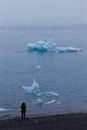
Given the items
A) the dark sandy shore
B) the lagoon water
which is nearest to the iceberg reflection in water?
the lagoon water

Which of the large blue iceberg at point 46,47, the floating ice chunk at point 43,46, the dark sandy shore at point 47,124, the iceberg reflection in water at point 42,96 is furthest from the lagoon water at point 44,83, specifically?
the dark sandy shore at point 47,124

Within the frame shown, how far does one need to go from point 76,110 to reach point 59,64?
30.4 m

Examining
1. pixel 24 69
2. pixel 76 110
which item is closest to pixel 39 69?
pixel 24 69

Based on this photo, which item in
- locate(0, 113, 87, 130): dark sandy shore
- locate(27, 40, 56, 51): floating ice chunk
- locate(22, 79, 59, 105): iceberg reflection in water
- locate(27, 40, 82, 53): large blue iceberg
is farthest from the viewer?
locate(27, 40, 82, 53): large blue iceberg

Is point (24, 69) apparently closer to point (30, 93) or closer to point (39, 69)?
point (39, 69)

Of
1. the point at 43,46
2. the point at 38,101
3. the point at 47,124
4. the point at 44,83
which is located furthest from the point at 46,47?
the point at 47,124

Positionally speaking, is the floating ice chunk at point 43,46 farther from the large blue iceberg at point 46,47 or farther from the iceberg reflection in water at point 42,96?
the iceberg reflection in water at point 42,96

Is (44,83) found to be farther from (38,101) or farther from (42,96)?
(38,101)

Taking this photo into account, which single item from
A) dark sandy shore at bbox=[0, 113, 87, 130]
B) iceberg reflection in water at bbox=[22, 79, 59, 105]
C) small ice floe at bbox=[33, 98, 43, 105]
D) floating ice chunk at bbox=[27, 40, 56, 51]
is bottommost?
dark sandy shore at bbox=[0, 113, 87, 130]

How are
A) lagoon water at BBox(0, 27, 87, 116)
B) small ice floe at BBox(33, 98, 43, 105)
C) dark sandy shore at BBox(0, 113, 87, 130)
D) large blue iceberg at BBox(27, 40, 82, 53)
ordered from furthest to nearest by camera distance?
large blue iceberg at BBox(27, 40, 82, 53) → small ice floe at BBox(33, 98, 43, 105) → lagoon water at BBox(0, 27, 87, 116) → dark sandy shore at BBox(0, 113, 87, 130)

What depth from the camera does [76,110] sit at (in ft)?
107

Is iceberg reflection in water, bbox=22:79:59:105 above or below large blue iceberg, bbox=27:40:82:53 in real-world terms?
below

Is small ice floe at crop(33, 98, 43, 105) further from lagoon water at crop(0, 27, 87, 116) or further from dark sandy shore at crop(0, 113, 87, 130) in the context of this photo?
dark sandy shore at crop(0, 113, 87, 130)

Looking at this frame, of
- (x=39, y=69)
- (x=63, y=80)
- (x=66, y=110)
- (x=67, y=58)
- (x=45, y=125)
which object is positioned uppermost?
(x=67, y=58)
